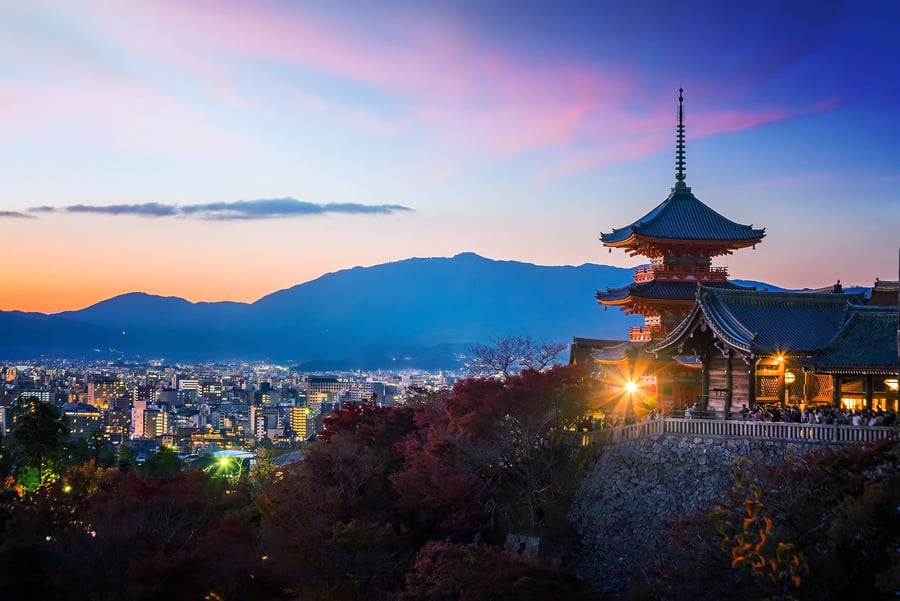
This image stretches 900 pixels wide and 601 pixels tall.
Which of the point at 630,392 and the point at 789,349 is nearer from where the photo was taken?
the point at 789,349

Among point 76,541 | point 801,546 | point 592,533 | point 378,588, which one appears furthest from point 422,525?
point 801,546

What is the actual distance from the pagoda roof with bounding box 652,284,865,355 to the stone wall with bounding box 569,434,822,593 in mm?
3450

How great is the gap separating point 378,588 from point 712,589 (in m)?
9.09

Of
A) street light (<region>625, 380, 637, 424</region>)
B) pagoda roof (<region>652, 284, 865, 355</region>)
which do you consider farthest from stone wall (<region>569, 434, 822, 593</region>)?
street light (<region>625, 380, 637, 424</region>)

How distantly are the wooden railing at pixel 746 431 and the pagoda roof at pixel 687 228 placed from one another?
1162 cm

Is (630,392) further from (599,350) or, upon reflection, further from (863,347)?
(863,347)

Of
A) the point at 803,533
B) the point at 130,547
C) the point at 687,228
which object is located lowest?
the point at 130,547

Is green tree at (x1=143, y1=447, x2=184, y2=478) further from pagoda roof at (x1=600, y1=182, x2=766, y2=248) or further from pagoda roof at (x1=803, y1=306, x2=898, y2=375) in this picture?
pagoda roof at (x1=803, y1=306, x2=898, y2=375)

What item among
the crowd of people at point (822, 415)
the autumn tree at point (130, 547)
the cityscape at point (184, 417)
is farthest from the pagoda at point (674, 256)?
the cityscape at point (184, 417)

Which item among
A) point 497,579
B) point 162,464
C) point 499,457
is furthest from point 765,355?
point 162,464

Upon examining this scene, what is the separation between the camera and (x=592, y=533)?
2244 cm

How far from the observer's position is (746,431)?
20.2 m

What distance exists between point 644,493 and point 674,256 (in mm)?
15071

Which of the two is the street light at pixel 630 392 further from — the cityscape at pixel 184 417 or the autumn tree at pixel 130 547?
the cityscape at pixel 184 417
